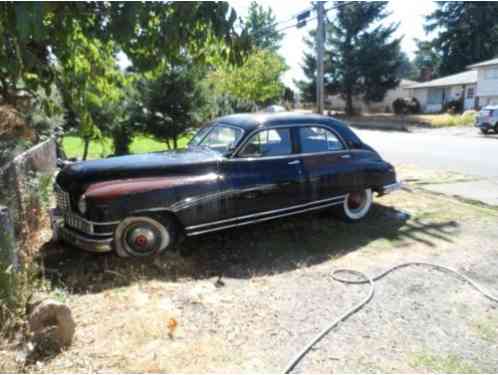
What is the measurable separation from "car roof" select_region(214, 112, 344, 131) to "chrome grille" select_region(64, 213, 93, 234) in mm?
2283

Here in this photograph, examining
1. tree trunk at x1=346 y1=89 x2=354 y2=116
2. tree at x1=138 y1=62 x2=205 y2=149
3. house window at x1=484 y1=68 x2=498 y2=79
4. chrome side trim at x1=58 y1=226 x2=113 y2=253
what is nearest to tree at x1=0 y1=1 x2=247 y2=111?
chrome side trim at x1=58 y1=226 x2=113 y2=253

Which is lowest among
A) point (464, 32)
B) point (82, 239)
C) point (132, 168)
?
point (82, 239)

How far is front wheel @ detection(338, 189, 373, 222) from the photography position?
5.95 m

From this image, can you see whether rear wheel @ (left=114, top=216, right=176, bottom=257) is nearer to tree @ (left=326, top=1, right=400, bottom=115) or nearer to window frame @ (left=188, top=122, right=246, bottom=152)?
window frame @ (left=188, top=122, right=246, bottom=152)

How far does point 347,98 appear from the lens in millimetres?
38719

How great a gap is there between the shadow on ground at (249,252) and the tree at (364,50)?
108ft

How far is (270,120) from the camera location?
5219 millimetres

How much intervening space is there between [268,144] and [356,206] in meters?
1.95

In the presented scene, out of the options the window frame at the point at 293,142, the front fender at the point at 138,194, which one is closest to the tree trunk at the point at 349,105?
the window frame at the point at 293,142

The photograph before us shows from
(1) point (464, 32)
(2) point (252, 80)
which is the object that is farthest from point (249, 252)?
(1) point (464, 32)

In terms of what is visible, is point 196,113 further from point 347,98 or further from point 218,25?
point 347,98

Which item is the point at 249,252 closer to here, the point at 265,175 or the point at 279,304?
the point at 265,175

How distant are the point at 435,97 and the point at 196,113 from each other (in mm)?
36465

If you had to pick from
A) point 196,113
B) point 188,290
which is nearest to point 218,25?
point 188,290
